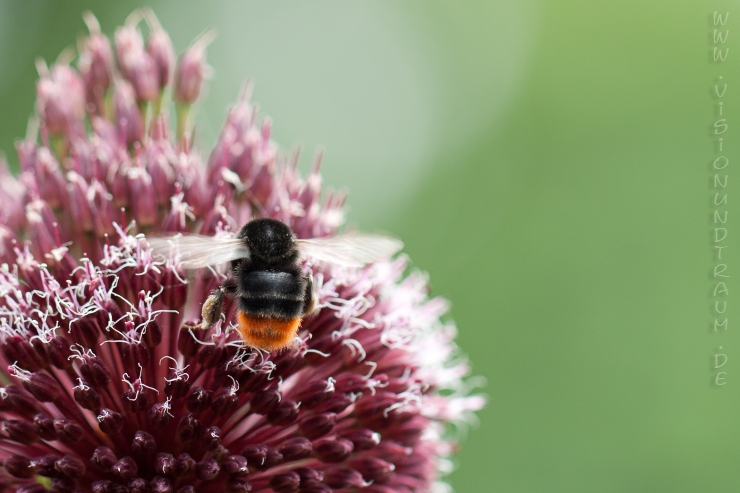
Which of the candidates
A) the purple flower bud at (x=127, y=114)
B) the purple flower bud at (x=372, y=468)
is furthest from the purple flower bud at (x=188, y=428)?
the purple flower bud at (x=127, y=114)

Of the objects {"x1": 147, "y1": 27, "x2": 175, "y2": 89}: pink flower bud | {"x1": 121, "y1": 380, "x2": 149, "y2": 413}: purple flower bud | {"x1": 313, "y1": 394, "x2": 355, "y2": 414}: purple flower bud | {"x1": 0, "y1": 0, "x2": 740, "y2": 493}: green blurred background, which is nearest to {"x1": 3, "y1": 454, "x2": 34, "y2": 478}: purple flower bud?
{"x1": 121, "y1": 380, "x2": 149, "y2": 413}: purple flower bud

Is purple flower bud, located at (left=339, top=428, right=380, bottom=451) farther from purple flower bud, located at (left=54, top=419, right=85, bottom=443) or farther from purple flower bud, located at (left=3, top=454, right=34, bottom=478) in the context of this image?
purple flower bud, located at (left=3, top=454, right=34, bottom=478)

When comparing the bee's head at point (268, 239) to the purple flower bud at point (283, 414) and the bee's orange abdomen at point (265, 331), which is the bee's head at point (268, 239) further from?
the purple flower bud at point (283, 414)

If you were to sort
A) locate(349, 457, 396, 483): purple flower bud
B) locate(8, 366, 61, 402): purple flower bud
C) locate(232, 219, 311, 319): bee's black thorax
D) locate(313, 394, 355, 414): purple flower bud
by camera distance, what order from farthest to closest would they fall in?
locate(349, 457, 396, 483): purple flower bud
locate(313, 394, 355, 414): purple flower bud
locate(232, 219, 311, 319): bee's black thorax
locate(8, 366, 61, 402): purple flower bud

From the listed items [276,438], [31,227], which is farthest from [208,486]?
[31,227]

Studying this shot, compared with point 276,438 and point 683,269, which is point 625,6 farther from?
point 276,438

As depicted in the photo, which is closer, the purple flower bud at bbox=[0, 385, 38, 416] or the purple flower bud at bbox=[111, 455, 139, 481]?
the purple flower bud at bbox=[111, 455, 139, 481]

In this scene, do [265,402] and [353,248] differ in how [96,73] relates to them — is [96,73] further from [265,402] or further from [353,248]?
[265,402]
